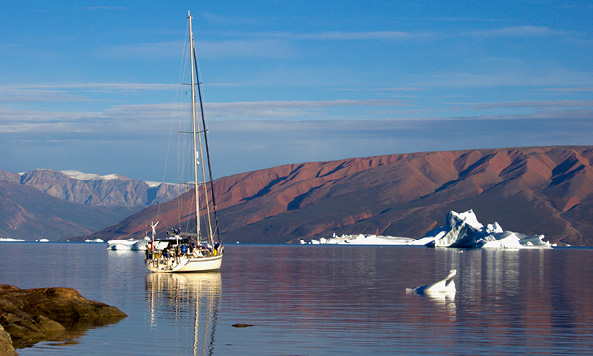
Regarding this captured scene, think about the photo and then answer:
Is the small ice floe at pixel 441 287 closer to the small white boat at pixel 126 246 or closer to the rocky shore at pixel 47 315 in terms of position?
the rocky shore at pixel 47 315

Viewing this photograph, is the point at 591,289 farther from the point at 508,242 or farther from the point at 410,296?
the point at 508,242

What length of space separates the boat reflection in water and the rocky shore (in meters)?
2.22

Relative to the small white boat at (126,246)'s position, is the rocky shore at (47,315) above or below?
above

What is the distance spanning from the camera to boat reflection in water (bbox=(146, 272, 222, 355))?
80.9 ft

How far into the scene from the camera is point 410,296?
132 ft

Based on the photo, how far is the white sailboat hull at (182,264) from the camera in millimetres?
57625

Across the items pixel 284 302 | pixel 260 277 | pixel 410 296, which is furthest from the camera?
pixel 260 277

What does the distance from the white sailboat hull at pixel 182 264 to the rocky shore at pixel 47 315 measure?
24887 millimetres

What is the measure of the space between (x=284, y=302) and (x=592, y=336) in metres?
15.0

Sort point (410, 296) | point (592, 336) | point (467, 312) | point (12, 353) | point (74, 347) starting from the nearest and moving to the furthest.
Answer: point (12, 353) < point (74, 347) < point (592, 336) < point (467, 312) < point (410, 296)

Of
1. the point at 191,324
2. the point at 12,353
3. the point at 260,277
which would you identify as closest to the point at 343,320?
the point at 191,324

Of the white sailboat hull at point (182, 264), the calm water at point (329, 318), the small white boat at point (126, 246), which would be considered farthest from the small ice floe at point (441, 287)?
the small white boat at point (126, 246)

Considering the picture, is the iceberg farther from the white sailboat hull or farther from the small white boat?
the white sailboat hull

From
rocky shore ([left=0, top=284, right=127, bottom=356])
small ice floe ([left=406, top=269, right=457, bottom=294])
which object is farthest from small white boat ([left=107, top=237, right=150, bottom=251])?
rocky shore ([left=0, top=284, right=127, bottom=356])
